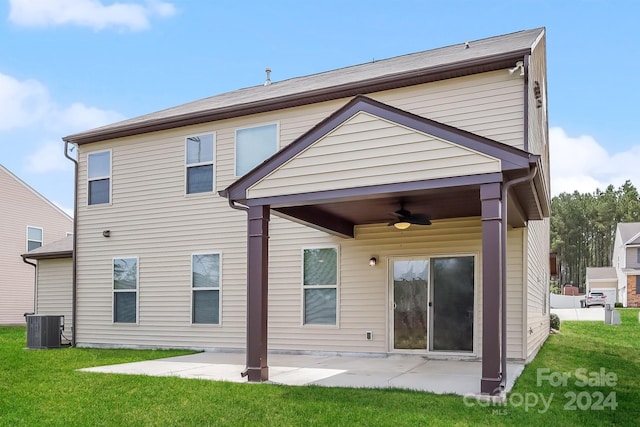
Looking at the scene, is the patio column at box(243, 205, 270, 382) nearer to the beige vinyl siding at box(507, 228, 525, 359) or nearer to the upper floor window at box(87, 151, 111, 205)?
the beige vinyl siding at box(507, 228, 525, 359)

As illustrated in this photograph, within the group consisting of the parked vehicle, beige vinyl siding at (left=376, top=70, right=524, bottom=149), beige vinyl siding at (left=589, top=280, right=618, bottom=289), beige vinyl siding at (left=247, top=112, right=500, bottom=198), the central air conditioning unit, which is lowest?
the parked vehicle

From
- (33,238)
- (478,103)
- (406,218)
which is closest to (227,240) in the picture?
(406,218)

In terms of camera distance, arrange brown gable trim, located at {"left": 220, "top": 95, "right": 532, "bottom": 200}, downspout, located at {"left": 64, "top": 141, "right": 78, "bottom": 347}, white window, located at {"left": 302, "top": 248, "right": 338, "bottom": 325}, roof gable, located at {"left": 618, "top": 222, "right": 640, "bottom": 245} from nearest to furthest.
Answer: brown gable trim, located at {"left": 220, "top": 95, "right": 532, "bottom": 200}, white window, located at {"left": 302, "top": 248, "right": 338, "bottom": 325}, downspout, located at {"left": 64, "top": 141, "right": 78, "bottom": 347}, roof gable, located at {"left": 618, "top": 222, "right": 640, "bottom": 245}

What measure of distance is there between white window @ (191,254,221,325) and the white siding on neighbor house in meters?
0.14

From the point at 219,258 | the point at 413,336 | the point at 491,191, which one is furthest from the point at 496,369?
the point at 219,258

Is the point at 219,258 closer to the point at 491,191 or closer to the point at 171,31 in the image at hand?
the point at 491,191

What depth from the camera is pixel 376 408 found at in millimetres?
5516

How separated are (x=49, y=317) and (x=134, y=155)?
3.99 meters

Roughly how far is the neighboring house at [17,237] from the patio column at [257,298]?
57.6ft

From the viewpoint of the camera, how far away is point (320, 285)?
1027 centimetres

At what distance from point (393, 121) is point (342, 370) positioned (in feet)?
12.3

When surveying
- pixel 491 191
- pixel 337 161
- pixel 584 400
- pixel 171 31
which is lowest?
pixel 584 400

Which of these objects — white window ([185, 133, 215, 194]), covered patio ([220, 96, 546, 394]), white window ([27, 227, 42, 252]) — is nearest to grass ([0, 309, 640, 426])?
covered patio ([220, 96, 546, 394])

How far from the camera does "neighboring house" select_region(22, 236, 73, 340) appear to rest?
14352 mm
